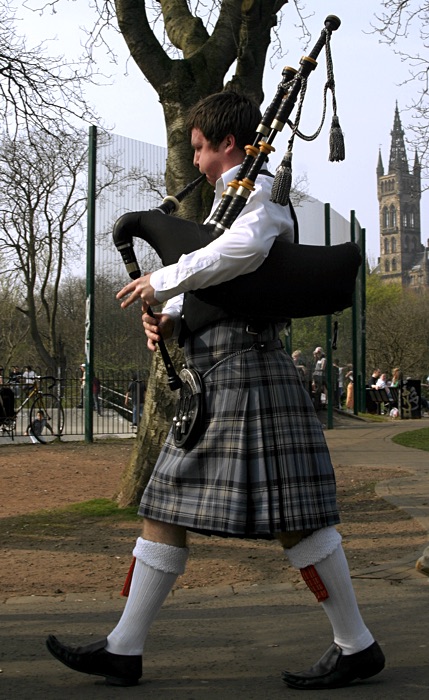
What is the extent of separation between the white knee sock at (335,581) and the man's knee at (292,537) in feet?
0.04

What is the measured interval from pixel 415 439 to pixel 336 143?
11.8 m

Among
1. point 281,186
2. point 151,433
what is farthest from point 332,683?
point 151,433

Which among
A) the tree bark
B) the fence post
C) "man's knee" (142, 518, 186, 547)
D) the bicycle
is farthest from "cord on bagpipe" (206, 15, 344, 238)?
the bicycle

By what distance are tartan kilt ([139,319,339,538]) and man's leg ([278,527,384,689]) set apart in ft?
0.27

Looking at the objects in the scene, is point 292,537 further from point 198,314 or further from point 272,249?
point 272,249

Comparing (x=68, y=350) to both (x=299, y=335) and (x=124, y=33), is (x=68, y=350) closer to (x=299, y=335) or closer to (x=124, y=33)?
(x=299, y=335)

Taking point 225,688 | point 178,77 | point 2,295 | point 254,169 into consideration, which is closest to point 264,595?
point 225,688

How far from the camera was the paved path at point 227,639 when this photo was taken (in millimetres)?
3160

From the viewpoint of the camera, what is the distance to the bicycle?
14.9 meters

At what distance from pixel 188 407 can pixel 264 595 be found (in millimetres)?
1848

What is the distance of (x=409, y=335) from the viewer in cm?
4678

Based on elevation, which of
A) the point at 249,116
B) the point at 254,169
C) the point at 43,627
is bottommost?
the point at 43,627

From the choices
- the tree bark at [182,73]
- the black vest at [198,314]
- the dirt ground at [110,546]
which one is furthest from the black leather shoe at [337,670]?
the tree bark at [182,73]

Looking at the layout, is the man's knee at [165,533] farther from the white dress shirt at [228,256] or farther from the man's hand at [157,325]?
the white dress shirt at [228,256]
